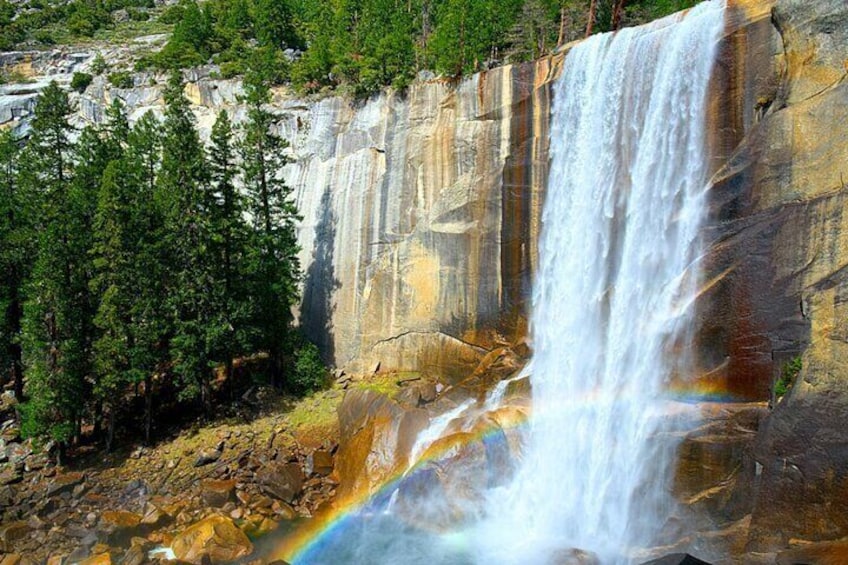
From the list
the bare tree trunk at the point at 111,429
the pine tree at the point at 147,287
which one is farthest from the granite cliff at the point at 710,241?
the bare tree trunk at the point at 111,429

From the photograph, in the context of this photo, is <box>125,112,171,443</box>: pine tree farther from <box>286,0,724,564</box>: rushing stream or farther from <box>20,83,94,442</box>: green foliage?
<box>286,0,724,564</box>: rushing stream

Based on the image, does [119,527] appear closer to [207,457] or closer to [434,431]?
[207,457]

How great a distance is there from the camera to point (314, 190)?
100 ft

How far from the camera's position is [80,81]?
145ft

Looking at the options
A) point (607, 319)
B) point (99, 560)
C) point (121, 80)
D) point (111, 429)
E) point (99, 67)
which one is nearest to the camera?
point (99, 560)

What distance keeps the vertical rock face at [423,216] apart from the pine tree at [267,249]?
3.04m

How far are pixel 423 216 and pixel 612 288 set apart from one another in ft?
33.2

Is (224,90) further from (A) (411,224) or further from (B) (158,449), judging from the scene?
(B) (158,449)

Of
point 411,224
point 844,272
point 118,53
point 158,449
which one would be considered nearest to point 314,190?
point 411,224

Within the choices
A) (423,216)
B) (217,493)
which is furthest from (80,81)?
(217,493)

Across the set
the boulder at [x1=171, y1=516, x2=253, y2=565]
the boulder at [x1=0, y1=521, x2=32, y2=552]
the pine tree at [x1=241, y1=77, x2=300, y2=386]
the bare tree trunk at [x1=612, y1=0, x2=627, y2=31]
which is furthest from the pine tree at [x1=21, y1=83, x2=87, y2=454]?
the bare tree trunk at [x1=612, y1=0, x2=627, y2=31]

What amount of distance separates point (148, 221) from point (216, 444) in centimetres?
978

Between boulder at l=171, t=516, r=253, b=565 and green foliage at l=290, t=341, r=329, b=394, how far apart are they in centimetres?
905

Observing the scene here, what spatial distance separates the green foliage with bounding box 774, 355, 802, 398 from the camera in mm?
13578
